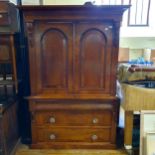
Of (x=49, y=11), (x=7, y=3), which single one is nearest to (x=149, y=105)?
(x=49, y=11)

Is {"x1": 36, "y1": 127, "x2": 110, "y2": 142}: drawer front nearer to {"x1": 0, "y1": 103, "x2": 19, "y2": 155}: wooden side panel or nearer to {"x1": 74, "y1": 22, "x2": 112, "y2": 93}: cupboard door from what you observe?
{"x1": 0, "y1": 103, "x2": 19, "y2": 155}: wooden side panel

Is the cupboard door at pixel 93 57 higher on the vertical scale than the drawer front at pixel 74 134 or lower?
higher

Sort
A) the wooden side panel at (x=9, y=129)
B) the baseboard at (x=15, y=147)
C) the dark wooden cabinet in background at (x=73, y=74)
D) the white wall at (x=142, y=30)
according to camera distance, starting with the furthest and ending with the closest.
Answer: the white wall at (x=142, y=30) < the baseboard at (x=15, y=147) < the dark wooden cabinet in background at (x=73, y=74) < the wooden side panel at (x=9, y=129)

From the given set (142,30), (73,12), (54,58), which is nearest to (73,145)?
(54,58)

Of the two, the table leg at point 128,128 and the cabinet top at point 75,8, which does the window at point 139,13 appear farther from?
the table leg at point 128,128

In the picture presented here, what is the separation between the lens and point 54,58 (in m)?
2.11

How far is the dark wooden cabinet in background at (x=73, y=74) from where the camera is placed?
200cm

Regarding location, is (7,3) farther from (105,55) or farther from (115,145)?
(115,145)

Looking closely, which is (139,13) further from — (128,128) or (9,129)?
(9,129)

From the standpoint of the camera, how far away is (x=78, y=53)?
6.88ft

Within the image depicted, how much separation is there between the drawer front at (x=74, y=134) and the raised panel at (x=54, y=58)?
1.73 feet

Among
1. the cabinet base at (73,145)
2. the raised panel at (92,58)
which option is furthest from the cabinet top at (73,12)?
the cabinet base at (73,145)

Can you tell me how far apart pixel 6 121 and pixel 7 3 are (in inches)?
45.8

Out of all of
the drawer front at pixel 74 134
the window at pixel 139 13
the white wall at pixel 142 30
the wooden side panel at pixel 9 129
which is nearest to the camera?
the wooden side panel at pixel 9 129
